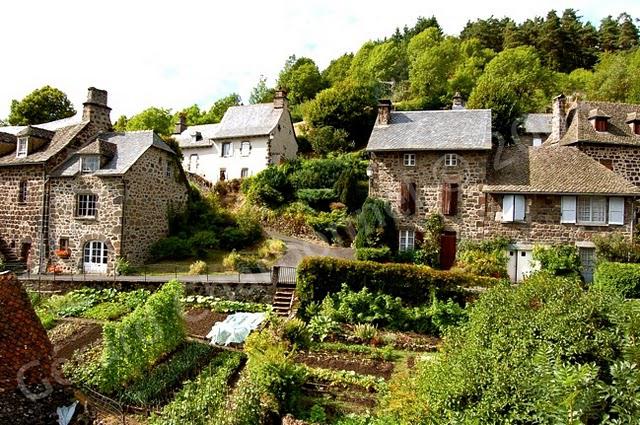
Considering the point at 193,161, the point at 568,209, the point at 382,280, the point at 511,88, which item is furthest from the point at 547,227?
the point at 193,161

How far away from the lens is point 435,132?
1111 inches

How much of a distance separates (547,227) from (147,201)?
19934 mm

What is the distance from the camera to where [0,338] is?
14211mm

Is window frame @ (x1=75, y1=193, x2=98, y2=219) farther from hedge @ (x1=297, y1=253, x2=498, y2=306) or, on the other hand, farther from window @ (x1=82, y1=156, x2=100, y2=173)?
hedge @ (x1=297, y1=253, x2=498, y2=306)

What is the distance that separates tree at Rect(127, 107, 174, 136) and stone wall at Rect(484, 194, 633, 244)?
36.6 metres

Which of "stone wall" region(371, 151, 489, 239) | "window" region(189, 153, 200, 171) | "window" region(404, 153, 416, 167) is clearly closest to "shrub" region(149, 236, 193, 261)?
"stone wall" region(371, 151, 489, 239)

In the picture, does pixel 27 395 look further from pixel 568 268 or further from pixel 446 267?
pixel 568 268

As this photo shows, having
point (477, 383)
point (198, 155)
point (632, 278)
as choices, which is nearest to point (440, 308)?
point (632, 278)

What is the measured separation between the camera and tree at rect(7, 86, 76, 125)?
4728 centimetres

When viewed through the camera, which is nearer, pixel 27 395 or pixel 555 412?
pixel 555 412

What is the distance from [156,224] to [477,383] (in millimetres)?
23436

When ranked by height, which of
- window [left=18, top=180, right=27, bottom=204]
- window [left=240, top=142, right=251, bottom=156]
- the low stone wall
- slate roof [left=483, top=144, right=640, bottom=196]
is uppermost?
window [left=240, top=142, right=251, bottom=156]

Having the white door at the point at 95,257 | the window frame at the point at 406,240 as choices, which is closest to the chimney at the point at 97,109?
the white door at the point at 95,257

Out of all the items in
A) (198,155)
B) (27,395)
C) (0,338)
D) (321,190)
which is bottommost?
(27,395)
